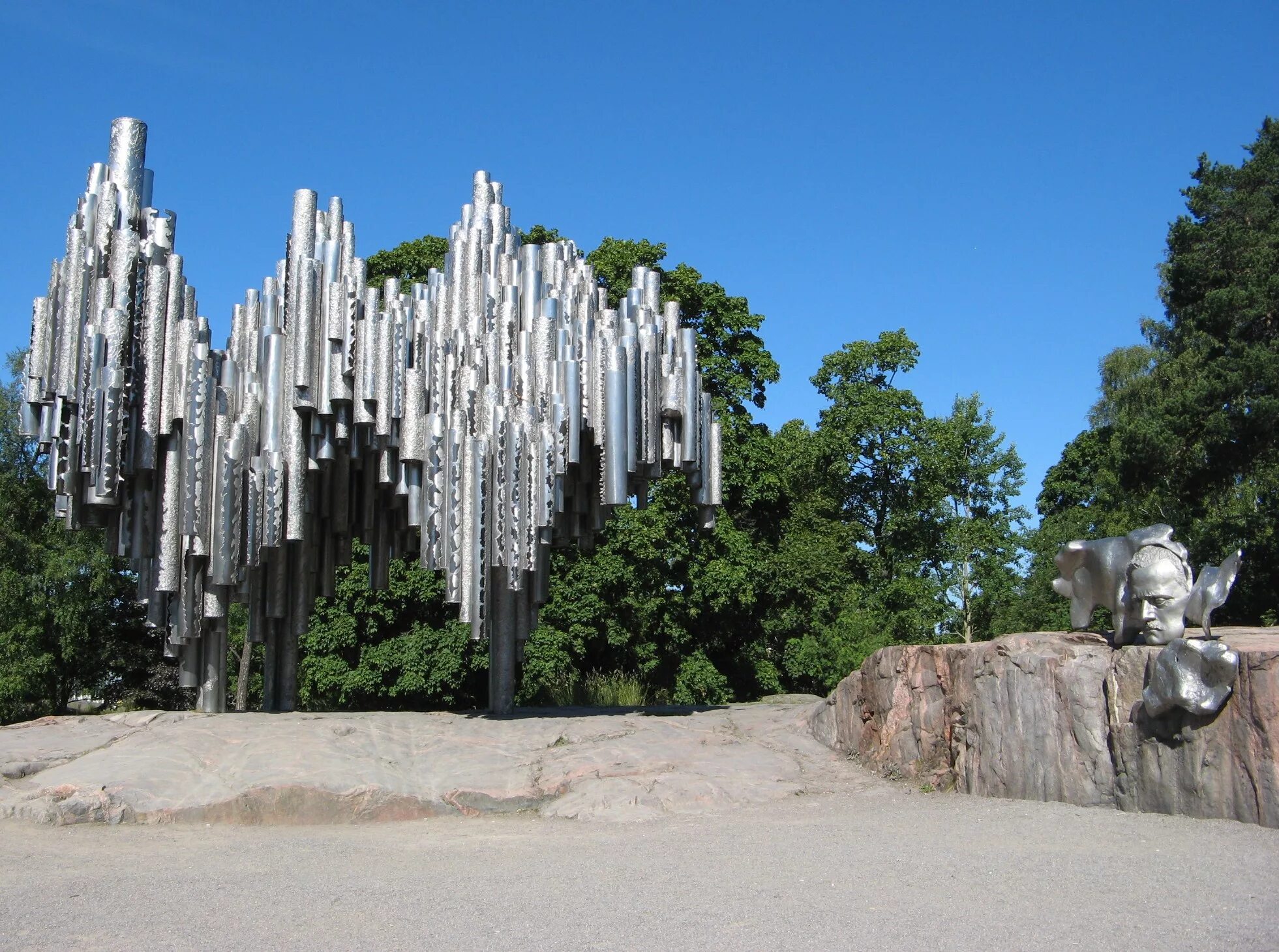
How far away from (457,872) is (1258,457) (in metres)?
20.9

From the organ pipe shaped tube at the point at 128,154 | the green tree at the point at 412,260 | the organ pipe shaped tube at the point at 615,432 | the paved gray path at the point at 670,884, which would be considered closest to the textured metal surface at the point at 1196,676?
the paved gray path at the point at 670,884

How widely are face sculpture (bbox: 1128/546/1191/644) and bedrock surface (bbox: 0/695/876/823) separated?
10.3 feet

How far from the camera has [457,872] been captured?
8.31 m

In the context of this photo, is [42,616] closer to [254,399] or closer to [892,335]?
[254,399]

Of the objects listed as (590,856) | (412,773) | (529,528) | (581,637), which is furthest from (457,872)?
(581,637)

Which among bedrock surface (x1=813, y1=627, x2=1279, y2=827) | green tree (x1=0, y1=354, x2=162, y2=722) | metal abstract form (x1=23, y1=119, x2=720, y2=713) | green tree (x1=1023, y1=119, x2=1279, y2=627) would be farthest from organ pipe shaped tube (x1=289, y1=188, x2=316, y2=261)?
green tree (x1=1023, y1=119, x2=1279, y2=627)

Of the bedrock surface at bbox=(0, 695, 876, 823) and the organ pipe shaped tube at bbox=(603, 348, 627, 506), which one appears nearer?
the bedrock surface at bbox=(0, 695, 876, 823)

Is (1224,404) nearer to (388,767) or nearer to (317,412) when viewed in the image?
(317,412)

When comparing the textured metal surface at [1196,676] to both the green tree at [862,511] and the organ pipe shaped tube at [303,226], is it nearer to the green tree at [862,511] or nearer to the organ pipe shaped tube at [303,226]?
the organ pipe shaped tube at [303,226]

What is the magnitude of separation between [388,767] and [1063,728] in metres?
6.44

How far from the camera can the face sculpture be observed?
10.3m

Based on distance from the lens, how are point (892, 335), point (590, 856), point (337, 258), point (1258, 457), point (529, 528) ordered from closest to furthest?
point (590, 856) → point (529, 528) → point (337, 258) → point (1258, 457) → point (892, 335)

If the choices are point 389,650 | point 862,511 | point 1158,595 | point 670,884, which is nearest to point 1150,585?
point 1158,595

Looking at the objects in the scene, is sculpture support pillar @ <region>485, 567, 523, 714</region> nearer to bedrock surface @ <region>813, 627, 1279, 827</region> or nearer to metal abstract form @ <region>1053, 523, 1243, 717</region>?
bedrock surface @ <region>813, 627, 1279, 827</region>
